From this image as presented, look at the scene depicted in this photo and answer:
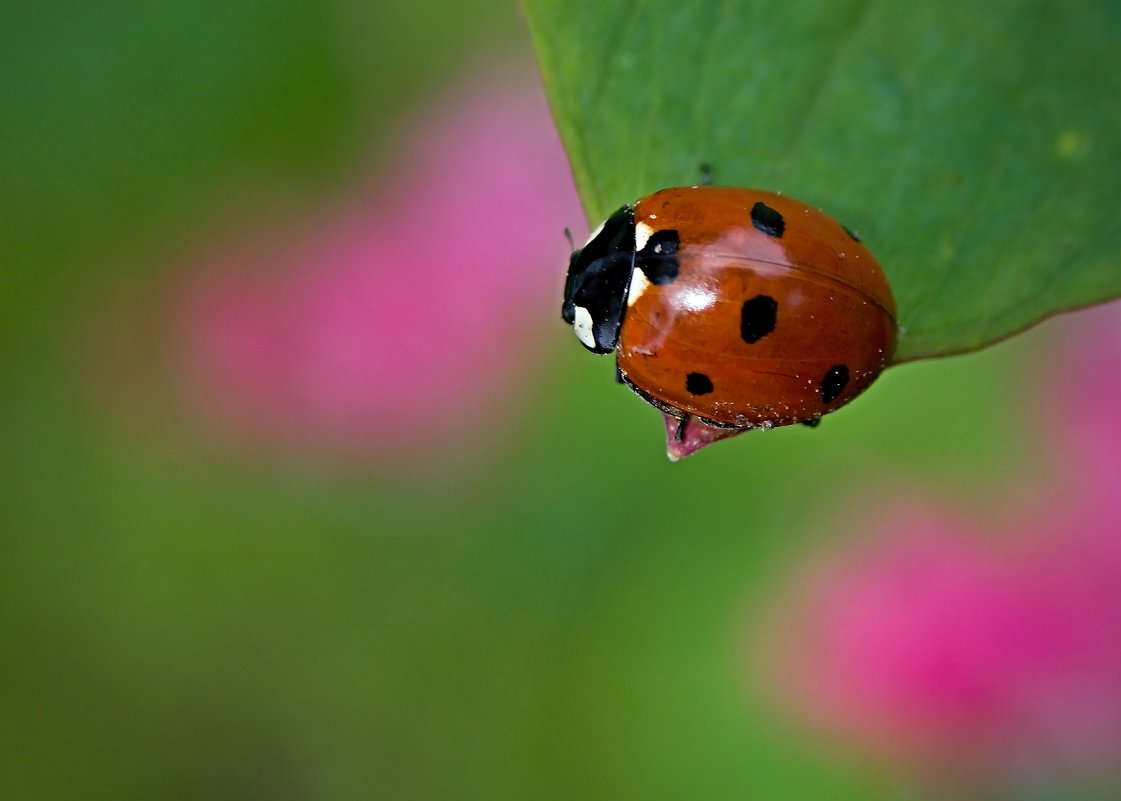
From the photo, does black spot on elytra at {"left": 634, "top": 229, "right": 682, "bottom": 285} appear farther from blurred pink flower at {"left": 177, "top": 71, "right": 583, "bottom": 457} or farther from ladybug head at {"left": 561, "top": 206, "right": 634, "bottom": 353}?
blurred pink flower at {"left": 177, "top": 71, "right": 583, "bottom": 457}

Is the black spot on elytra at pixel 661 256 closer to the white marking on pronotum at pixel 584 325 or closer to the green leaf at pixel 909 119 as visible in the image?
the white marking on pronotum at pixel 584 325

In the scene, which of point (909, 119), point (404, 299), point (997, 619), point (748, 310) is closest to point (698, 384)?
point (748, 310)

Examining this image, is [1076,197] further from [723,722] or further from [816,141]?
[723,722]

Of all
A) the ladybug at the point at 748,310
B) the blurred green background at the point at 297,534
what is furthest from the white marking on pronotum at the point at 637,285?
the blurred green background at the point at 297,534

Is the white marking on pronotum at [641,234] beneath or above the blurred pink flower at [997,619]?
above

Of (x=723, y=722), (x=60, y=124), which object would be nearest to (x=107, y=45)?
(x=60, y=124)
